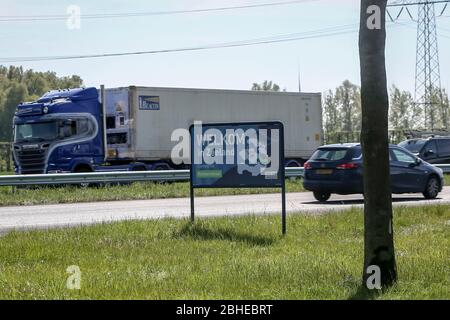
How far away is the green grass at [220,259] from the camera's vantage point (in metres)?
7.46

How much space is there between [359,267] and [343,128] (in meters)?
58.0

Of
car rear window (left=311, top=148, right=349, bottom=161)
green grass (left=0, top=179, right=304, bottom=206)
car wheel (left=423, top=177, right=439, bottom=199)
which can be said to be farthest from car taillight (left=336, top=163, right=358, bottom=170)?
green grass (left=0, top=179, right=304, bottom=206)

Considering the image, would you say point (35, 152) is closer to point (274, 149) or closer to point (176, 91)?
point (176, 91)

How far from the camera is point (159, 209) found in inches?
717

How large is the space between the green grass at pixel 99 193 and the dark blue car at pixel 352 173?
4.54 m

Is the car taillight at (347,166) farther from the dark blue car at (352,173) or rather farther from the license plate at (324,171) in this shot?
the license plate at (324,171)

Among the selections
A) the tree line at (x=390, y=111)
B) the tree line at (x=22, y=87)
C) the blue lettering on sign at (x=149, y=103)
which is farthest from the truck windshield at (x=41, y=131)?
the tree line at (x=22, y=87)

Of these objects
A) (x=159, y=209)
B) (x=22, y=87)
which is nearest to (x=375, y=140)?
(x=159, y=209)

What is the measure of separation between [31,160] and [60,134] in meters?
1.40

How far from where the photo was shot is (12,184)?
925 inches

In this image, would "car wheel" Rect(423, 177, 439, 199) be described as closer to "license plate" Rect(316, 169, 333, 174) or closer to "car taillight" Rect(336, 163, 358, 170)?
"car taillight" Rect(336, 163, 358, 170)

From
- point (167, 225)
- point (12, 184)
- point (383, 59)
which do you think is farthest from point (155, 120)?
point (383, 59)
